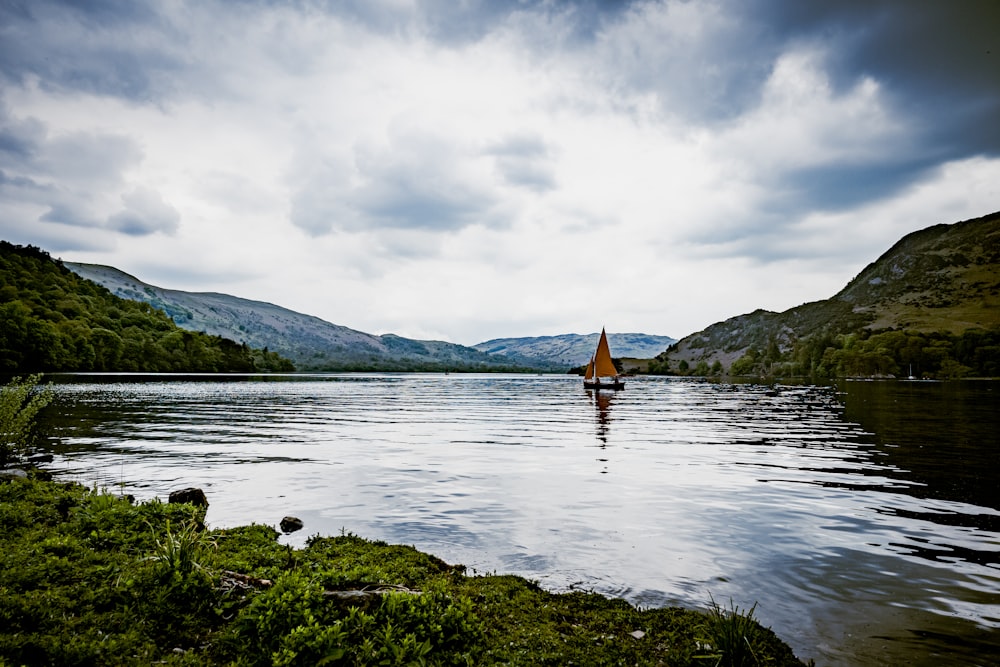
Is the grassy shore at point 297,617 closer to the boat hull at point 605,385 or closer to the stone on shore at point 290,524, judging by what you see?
the stone on shore at point 290,524

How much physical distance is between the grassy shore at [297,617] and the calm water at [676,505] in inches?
76.5

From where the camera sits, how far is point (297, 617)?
8.20 meters

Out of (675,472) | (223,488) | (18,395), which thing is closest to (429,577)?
(223,488)

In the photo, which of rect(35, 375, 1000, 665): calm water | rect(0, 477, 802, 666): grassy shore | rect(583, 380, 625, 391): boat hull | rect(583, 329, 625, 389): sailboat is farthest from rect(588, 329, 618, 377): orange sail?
rect(0, 477, 802, 666): grassy shore

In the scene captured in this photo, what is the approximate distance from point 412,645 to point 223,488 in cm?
1860

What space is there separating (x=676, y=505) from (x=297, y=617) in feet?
53.2

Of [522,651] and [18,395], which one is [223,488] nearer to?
[18,395]

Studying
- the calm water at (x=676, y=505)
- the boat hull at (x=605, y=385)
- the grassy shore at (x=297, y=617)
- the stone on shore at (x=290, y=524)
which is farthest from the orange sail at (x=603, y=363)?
the grassy shore at (x=297, y=617)

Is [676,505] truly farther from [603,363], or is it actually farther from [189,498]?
[603,363]

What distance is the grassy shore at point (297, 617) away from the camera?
7.75m

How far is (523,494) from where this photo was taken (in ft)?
74.4

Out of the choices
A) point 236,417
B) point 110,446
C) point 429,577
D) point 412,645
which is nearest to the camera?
point 412,645

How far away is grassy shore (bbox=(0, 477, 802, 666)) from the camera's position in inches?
305

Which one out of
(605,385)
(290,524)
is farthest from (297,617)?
(605,385)
